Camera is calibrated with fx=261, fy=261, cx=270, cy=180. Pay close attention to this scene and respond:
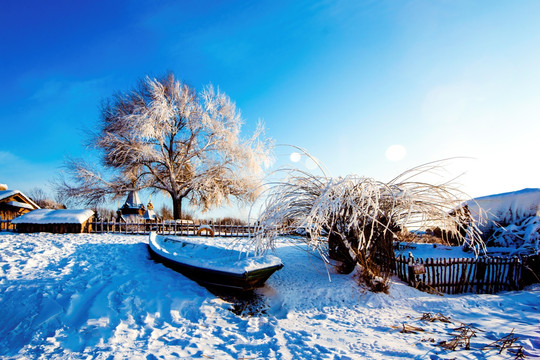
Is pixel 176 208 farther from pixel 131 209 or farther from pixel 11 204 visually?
pixel 11 204

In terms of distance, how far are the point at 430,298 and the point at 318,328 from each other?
3217 millimetres

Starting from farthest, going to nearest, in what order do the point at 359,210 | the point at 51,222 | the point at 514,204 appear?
the point at 51,222 → the point at 514,204 → the point at 359,210

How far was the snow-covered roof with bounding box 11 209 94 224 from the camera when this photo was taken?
13008mm

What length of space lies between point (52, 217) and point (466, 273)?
17646mm

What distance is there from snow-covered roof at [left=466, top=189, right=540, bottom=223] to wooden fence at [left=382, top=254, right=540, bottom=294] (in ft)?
8.53

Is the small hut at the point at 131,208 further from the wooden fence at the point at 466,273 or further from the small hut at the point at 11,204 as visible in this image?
the wooden fence at the point at 466,273

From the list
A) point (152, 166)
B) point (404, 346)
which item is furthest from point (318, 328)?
point (152, 166)

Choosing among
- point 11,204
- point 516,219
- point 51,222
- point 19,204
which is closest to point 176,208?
point 51,222

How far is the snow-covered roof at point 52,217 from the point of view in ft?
Result: 42.7

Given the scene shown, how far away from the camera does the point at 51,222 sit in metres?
13.0

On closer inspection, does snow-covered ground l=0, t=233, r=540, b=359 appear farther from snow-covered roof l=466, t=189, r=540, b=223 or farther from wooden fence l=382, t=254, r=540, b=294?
snow-covered roof l=466, t=189, r=540, b=223

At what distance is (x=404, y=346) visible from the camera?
3.59 metres

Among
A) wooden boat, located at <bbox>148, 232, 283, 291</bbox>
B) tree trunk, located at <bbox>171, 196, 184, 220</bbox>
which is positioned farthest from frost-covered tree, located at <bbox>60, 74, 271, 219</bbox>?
wooden boat, located at <bbox>148, 232, 283, 291</bbox>

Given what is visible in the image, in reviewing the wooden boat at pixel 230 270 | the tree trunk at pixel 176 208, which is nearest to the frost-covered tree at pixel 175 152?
the tree trunk at pixel 176 208
